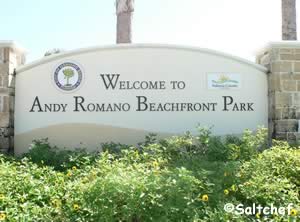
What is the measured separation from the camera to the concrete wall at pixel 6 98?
8.38m

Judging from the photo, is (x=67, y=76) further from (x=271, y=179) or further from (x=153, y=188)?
(x=271, y=179)

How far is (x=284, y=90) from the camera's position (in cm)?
853

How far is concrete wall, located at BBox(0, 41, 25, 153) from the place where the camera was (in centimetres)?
838

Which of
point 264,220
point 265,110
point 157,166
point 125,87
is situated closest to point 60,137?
point 125,87

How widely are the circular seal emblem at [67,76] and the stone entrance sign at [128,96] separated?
0.02 meters

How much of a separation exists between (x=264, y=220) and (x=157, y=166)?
1659mm

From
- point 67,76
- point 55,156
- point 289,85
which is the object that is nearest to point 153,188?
point 55,156

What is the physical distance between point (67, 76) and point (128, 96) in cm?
114

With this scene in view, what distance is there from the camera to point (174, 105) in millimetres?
8586

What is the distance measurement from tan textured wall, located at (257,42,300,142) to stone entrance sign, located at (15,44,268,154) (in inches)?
11.1

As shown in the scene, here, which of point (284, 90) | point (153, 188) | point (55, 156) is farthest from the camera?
point (284, 90)

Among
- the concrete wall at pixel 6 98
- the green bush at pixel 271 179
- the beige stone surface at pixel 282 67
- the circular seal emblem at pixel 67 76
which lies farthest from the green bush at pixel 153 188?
the beige stone surface at pixel 282 67
